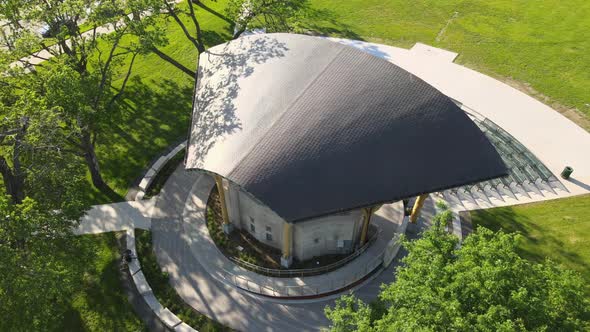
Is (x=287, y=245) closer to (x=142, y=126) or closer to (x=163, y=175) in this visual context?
(x=163, y=175)

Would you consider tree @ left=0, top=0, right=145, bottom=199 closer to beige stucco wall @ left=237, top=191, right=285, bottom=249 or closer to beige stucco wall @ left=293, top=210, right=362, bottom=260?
beige stucco wall @ left=237, top=191, right=285, bottom=249

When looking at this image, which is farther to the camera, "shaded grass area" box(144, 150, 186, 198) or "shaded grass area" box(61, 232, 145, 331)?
"shaded grass area" box(144, 150, 186, 198)

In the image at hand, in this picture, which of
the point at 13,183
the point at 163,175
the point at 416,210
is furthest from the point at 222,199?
the point at 416,210

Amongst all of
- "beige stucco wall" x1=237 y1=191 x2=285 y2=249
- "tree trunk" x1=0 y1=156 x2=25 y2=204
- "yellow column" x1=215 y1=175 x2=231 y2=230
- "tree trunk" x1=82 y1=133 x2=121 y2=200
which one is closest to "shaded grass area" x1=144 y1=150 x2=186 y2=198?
"tree trunk" x1=82 y1=133 x2=121 y2=200

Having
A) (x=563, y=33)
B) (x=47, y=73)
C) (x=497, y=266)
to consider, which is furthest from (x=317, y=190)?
(x=563, y=33)

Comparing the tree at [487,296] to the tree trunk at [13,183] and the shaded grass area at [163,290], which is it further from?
the tree trunk at [13,183]
